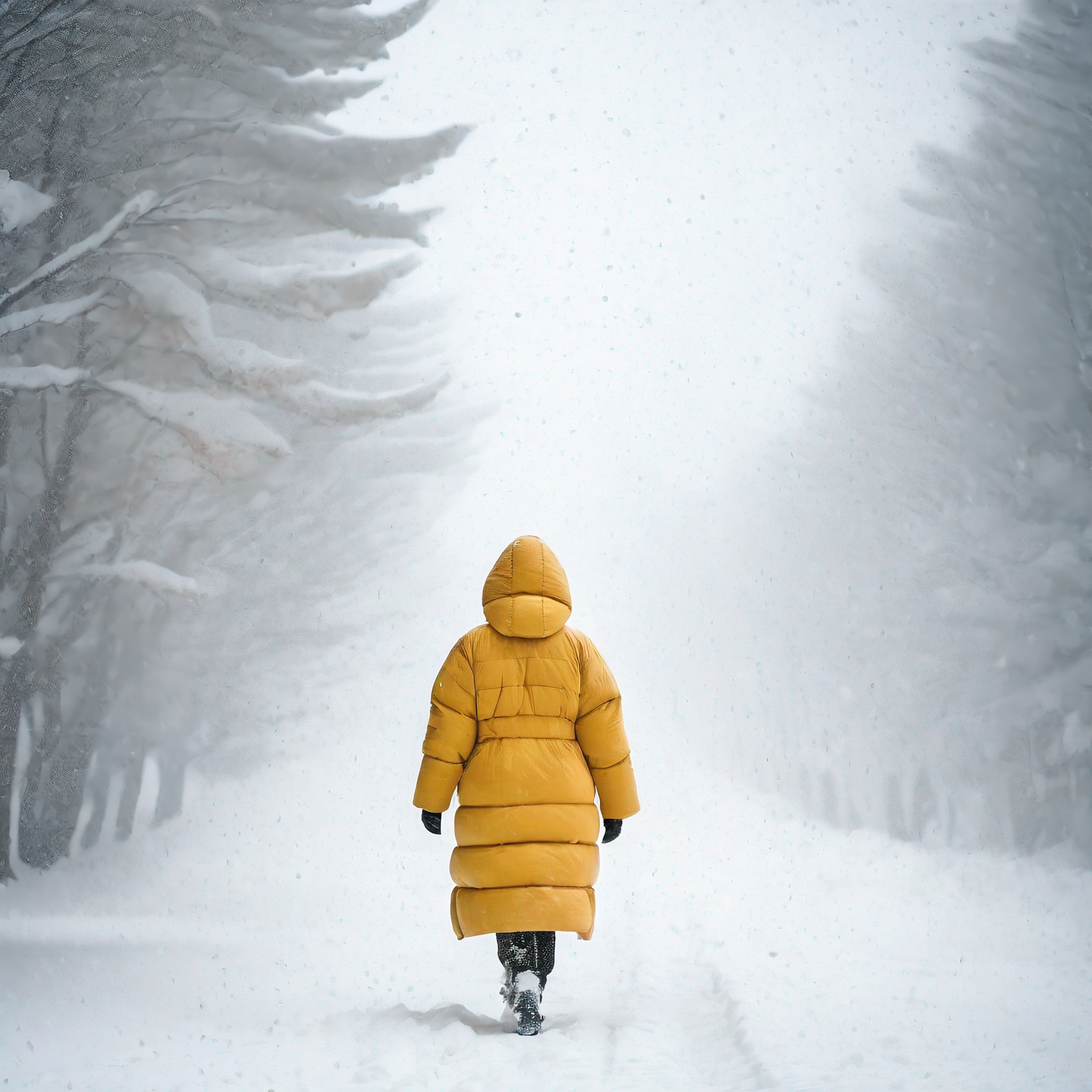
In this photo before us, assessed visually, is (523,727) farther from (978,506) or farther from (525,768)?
(978,506)

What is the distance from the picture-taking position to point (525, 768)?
2.61 m

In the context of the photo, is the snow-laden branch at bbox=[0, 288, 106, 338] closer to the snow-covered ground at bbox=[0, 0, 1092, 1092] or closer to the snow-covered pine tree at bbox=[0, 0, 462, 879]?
the snow-covered pine tree at bbox=[0, 0, 462, 879]

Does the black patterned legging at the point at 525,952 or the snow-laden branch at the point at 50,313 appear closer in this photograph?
the black patterned legging at the point at 525,952

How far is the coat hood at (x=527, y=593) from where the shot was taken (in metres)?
2.63

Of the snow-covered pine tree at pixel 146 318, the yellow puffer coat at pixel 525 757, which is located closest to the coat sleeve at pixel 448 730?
the yellow puffer coat at pixel 525 757

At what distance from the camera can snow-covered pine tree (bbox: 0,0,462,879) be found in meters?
5.22

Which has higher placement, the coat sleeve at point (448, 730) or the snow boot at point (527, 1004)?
the coat sleeve at point (448, 730)

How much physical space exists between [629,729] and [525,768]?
31.4 ft

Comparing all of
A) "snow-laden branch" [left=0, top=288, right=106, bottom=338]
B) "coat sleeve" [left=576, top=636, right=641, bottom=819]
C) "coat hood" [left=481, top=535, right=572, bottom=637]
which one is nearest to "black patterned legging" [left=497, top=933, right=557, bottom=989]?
"coat sleeve" [left=576, top=636, right=641, bottom=819]

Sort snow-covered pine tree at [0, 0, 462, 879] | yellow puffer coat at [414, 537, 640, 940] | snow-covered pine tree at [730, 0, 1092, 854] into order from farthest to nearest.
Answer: snow-covered pine tree at [730, 0, 1092, 854], snow-covered pine tree at [0, 0, 462, 879], yellow puffer coat at [414, 537, 640, 940]

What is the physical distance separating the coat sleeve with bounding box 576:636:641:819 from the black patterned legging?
38cm

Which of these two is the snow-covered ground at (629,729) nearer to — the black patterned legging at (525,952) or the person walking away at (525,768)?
the black patterned legging at (525,952)

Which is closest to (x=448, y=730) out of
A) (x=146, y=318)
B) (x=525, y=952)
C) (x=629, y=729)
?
(x=525, y=952)

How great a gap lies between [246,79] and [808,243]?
8.74m
